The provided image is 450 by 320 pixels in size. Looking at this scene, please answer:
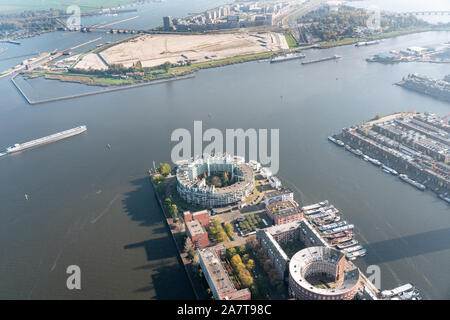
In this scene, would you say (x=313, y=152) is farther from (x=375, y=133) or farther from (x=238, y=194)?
(x=238, y=194)

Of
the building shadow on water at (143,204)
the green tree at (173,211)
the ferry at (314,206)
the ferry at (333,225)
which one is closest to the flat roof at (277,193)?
the ferry at (314,206)

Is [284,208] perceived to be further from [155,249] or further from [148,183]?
[148,183]

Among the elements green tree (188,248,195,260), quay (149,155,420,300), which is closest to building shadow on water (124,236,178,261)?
quay (149,155,420,300)

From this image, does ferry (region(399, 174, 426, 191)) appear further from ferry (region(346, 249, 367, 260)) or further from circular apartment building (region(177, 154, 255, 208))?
circular apartment building (region(177, 154, 255, 208))

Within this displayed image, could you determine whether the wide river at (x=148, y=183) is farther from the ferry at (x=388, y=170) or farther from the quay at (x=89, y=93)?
the quay at (x=89, y=93)

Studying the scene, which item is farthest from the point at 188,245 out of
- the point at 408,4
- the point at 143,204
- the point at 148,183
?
the point at 408,4

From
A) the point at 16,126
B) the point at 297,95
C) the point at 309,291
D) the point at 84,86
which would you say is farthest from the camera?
the point at 84,86

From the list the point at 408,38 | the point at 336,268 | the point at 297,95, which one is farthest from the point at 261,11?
the point at 336,268

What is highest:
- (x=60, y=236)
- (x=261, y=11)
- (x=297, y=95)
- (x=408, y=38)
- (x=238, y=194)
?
(x=261, y=11)
